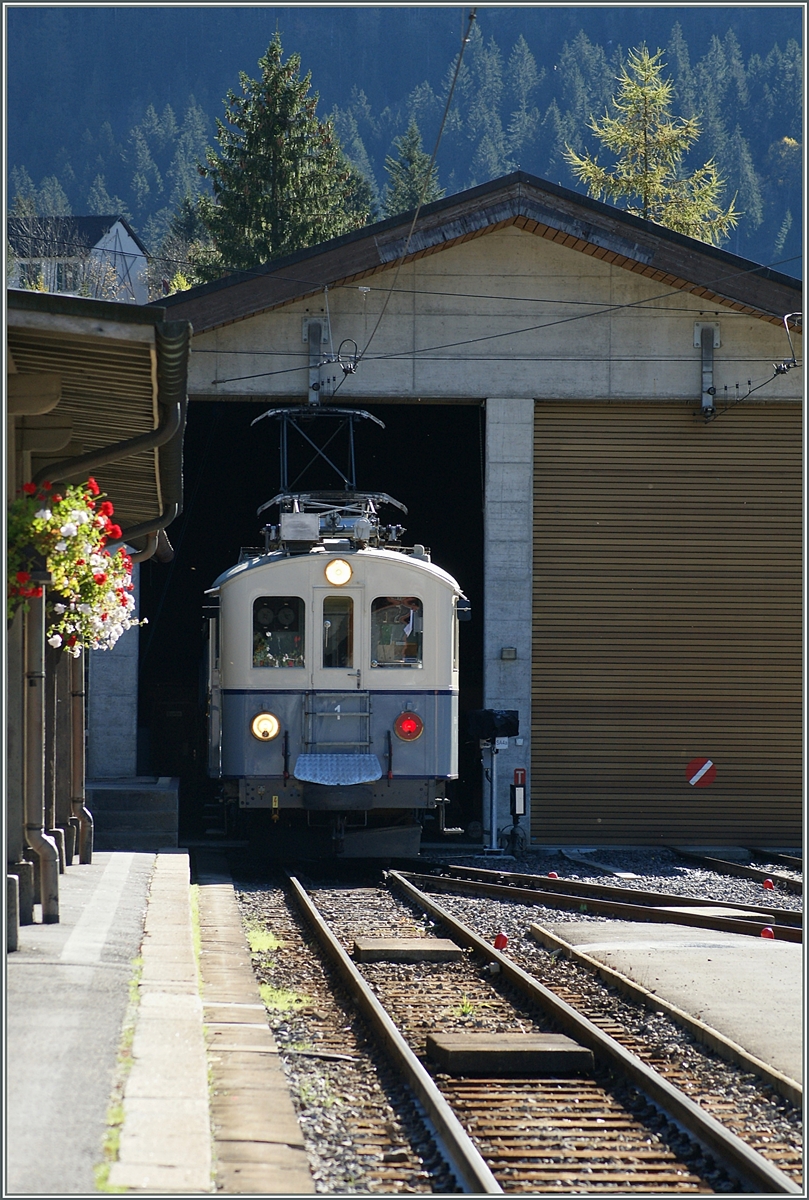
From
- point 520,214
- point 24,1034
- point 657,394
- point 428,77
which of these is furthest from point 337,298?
point 428,77

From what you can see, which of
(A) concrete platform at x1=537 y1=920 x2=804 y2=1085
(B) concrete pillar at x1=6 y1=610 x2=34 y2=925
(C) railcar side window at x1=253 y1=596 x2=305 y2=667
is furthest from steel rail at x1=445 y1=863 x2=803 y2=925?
(B) concrete pillar at x1=6 y1=610 x2=34 y2=925

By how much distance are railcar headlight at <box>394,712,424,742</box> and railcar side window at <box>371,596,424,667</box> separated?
52cm

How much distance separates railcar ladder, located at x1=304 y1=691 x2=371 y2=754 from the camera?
42.8ft

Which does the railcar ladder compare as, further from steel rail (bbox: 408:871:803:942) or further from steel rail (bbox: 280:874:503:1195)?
steel rail (bbox: 280:874:503:1195)

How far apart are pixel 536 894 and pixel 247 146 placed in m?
35.2

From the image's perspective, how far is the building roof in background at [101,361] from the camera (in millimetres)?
6105

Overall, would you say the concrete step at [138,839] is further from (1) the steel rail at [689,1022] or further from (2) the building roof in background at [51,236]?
(2) the building roof in background at [51,236]

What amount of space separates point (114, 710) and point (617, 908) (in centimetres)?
843

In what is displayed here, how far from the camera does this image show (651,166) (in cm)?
3991

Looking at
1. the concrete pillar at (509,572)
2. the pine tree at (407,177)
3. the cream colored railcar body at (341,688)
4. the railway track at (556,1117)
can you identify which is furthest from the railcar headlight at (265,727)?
the pine tree at (407,177)

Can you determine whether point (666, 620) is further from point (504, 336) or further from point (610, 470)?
point (504, 336)

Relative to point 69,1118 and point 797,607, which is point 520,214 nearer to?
point 797,607

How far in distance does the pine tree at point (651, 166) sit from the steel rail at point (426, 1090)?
33.6 metres

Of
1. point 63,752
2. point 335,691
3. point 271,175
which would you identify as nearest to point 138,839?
point 335,691
